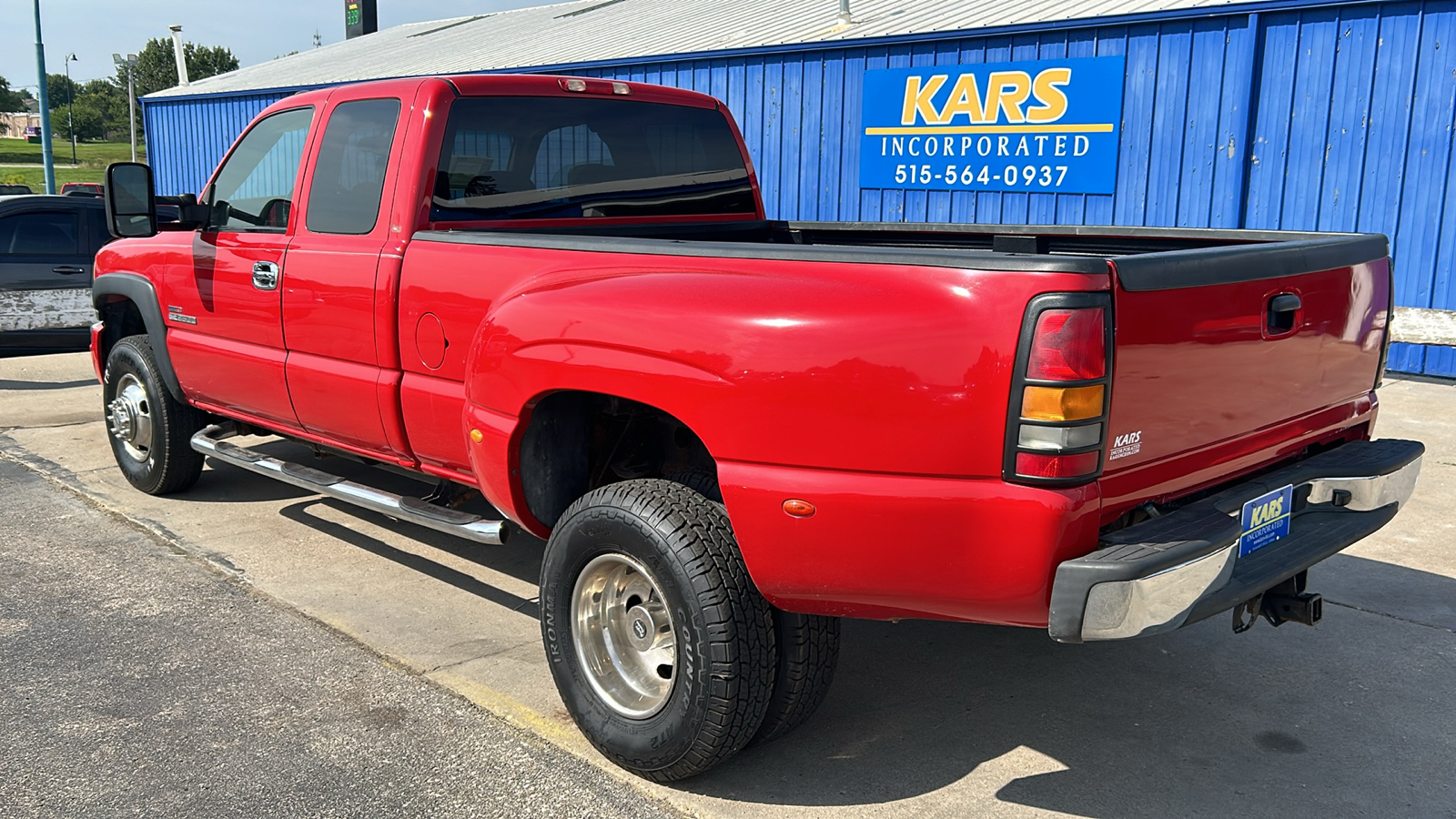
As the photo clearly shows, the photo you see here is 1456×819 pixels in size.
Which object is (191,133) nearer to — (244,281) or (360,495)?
(244,281)

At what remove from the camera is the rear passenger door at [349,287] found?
4117 millimetres

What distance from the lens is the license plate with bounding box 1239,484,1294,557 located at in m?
3.04

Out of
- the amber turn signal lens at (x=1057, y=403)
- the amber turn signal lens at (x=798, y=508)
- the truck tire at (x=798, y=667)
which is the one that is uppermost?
the amber turn signal lens at (x=1057, y=403)

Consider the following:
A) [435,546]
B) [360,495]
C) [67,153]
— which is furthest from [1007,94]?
[67,153]

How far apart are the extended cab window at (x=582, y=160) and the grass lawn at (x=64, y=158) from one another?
55521 millimetres

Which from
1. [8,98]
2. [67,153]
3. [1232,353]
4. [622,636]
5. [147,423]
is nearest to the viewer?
[1232,353]

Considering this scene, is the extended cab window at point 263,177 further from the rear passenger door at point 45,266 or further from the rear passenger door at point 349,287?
the rear passenger door at point 45,266

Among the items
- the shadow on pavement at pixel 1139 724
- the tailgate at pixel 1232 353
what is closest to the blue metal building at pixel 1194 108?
the shadow on pavement at pixel 1139 724

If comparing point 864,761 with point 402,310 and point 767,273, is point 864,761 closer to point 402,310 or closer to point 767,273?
point 767,273

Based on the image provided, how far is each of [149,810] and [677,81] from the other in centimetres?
1149

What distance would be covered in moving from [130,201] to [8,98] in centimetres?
13923

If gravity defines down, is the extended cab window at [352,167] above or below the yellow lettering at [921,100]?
below

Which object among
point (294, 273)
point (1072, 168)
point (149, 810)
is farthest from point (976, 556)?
point (1072, 168)

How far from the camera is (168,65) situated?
105375 millimetres
